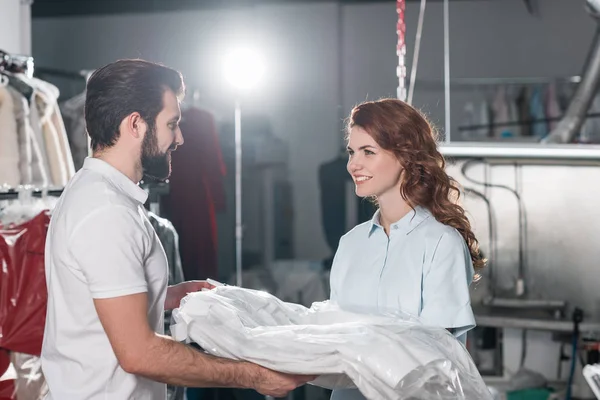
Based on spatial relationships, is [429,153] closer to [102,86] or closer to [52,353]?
[102,86]

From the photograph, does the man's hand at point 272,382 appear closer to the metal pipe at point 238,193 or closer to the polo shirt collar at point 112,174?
the polo shirt collar at point 112,174

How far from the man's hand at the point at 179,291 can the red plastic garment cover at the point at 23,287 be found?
1008 mm

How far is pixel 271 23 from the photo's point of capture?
4652 millimetres

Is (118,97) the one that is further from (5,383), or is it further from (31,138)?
(31,138)

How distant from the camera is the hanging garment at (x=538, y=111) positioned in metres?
4.34

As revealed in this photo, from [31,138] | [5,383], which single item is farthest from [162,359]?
[31,138]

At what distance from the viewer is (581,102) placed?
13.5ft

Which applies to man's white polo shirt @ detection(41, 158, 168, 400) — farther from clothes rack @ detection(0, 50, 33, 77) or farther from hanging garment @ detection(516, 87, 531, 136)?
hanging garment @ detection(516, 87, 531, 136)

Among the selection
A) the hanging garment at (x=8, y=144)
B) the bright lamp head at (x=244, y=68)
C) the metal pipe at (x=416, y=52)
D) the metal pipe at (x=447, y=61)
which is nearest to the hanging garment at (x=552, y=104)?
the metal pipe at (x=447, y=61)

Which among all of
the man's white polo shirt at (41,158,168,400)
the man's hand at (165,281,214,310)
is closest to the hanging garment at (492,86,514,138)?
the man's hand at (165,281,214,310)

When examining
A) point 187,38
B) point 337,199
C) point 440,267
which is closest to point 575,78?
point 337,199

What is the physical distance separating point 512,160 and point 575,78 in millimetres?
506

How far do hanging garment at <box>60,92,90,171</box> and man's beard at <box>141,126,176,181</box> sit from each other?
2295mm

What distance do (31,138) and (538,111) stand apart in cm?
245
